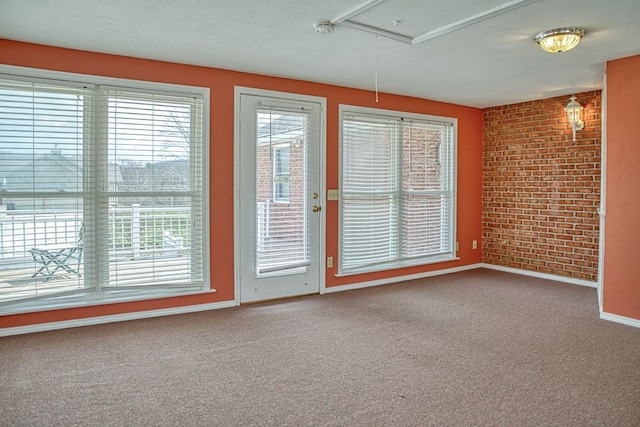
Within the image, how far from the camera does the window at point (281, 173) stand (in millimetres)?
4480

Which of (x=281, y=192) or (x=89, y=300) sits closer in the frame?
(x=89, y=300)

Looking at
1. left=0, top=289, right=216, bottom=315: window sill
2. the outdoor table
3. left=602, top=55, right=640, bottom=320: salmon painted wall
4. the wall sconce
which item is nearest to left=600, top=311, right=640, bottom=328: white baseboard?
left=602, top=55, right=640, bottom=320: salmon painted wall

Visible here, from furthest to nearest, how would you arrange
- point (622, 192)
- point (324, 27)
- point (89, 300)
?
1. point (622, 192)
2. point (89, 300)
3. point (324, 27)

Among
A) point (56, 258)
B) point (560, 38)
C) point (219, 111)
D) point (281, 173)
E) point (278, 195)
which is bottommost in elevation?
point (56, 258)

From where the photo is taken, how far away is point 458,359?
3.02m

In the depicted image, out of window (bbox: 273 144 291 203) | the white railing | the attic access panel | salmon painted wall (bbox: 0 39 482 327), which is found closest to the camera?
the attic access panel

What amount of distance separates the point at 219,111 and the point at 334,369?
265cm

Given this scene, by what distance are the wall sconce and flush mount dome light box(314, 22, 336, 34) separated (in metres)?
3.47

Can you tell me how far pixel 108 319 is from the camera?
3746 mm

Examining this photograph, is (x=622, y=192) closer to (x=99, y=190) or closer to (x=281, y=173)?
(x=281, y=173)

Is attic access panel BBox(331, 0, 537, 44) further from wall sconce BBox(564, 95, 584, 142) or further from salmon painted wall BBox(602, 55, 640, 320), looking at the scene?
wall sconce BBox(564, 95, 584, 142)

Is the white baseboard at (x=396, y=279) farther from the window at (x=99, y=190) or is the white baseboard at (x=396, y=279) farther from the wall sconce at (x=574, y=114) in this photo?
the wall sconce at (x=574, y=114)

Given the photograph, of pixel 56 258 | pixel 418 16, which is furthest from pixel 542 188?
pixel 56 258

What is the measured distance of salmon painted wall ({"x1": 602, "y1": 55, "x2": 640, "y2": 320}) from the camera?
3.71 meters
